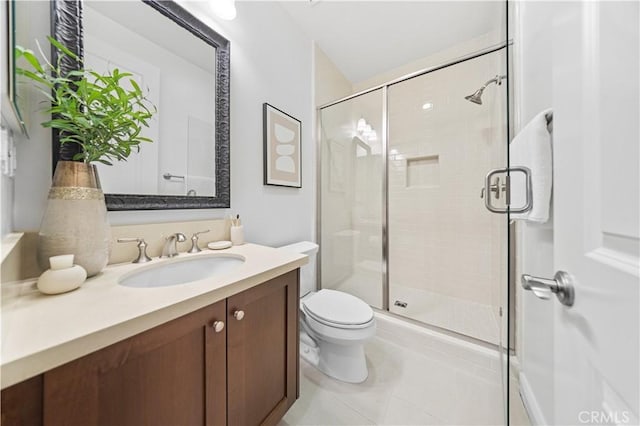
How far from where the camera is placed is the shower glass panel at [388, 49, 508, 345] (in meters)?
1.80

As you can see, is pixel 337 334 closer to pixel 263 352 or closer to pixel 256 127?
pixel 263 352

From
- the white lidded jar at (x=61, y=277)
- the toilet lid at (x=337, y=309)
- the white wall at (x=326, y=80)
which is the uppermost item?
the white wall at (x=326, y=80)

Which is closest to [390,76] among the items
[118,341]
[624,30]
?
[624,30]

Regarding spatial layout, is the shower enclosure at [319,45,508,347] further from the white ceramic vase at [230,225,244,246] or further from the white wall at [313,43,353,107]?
the white ceramic vase at [230,225,244,246]

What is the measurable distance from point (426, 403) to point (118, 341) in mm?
1375

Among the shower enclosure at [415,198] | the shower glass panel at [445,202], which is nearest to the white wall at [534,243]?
the shower glass panel at [445,202]

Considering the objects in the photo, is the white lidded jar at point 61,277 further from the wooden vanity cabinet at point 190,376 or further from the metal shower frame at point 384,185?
the metal shower frame at point 384,185

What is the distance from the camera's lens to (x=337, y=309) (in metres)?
1.33

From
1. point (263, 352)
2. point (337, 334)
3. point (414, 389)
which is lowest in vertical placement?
point (414, 389)

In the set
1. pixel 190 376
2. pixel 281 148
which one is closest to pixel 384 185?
pixel 281 148

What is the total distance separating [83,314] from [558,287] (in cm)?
100

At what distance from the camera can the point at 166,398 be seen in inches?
21.3

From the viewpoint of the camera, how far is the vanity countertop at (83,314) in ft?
1.18

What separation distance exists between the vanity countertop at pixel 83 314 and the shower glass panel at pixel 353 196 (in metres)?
1.51
